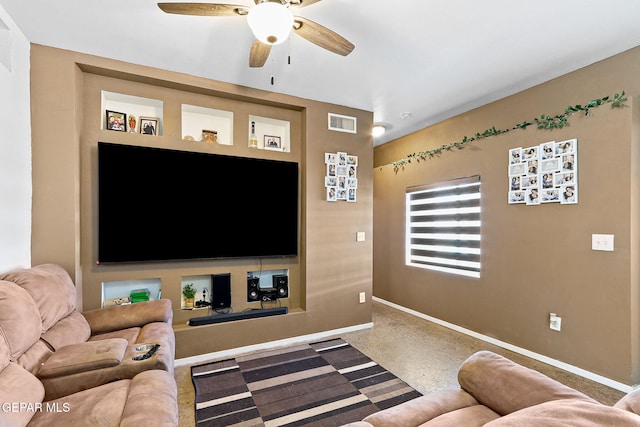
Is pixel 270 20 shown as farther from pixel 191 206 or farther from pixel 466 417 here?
pixel 466 417

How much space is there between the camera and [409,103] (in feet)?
12.0

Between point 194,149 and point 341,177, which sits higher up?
point 194,149

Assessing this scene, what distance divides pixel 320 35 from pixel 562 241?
2.79 m

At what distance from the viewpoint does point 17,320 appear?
1.50 metres

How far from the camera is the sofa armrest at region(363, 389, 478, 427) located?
118 centimetres

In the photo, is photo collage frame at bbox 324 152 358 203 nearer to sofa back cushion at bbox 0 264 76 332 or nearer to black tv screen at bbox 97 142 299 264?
black tv screen at bbox 97 142 299 264

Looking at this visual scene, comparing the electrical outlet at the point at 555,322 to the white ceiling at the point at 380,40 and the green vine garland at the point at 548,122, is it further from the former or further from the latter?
the white ceiling at the point at 380,40

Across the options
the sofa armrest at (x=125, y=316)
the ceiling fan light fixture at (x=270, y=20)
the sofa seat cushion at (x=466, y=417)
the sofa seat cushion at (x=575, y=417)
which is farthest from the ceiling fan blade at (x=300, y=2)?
the sofa armrest at (x=125, y=316)

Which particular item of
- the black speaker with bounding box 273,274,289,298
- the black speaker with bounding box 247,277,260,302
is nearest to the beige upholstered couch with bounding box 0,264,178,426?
the black speaker with bounding box 247,277,260,302

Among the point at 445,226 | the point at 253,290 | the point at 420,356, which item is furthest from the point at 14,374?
the point at 445,226

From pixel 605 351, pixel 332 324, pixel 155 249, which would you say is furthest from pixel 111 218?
pixel 605 351

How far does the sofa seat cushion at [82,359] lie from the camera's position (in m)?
1.52

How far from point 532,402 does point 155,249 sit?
9.56ft

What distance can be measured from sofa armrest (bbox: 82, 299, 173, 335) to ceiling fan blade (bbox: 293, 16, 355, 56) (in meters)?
2.37
